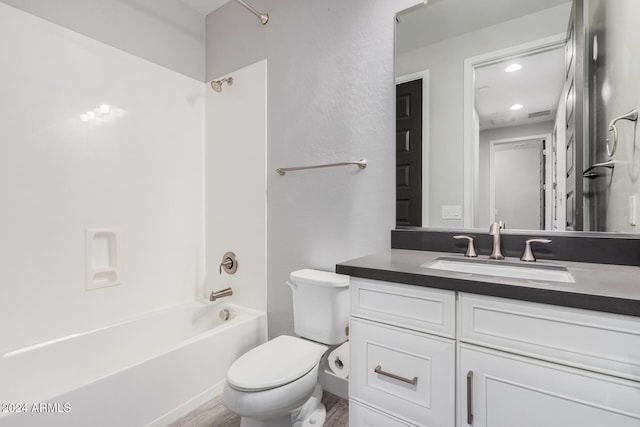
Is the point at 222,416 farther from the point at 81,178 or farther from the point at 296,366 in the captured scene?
the point at 81,178

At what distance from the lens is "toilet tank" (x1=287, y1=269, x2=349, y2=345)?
159 centimetres

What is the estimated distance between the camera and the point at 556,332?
0.73 meters

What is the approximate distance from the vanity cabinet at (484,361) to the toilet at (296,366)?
0.35 m

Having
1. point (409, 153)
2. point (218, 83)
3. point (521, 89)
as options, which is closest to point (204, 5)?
point (218, 83)

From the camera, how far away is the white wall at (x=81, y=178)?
160 cm

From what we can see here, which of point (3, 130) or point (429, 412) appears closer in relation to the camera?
point (429, 412)

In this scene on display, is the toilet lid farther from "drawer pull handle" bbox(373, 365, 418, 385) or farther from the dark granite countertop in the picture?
the dark granite countertop

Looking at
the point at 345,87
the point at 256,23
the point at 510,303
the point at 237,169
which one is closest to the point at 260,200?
the point at 237,169

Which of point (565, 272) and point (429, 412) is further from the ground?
point (565, 272)

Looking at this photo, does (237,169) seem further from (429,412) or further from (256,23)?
(429,412)

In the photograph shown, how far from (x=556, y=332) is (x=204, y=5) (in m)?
2.91

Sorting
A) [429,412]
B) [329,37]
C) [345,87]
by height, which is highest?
[329,37]

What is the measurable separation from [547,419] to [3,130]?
2486 millimetres

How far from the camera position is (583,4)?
118 centimetres
